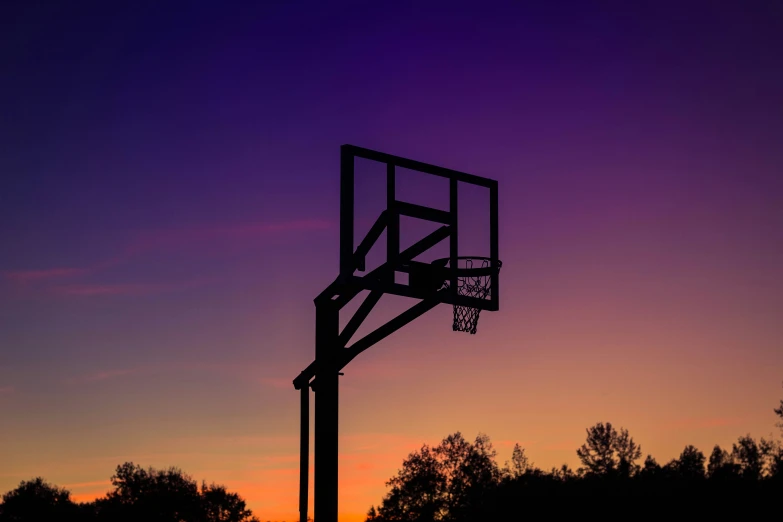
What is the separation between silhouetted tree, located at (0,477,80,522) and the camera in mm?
78688

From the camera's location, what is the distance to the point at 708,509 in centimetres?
4041

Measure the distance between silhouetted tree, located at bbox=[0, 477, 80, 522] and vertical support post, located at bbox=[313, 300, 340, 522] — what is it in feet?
209

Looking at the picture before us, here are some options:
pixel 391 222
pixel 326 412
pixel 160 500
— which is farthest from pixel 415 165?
pixel 160 500

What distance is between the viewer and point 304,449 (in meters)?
20.6

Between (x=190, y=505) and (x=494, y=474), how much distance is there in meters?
25.1

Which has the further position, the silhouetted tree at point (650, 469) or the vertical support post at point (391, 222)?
the silhouetted tree at point (650, 469)

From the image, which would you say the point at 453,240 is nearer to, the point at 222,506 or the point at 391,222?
the point at 391,222

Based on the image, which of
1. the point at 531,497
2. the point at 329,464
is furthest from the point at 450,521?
the point at 329,464

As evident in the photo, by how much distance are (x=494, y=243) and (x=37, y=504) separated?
68.6m

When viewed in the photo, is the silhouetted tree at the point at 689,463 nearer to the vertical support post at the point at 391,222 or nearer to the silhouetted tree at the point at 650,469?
the silhouetted tree at the point at 650,469

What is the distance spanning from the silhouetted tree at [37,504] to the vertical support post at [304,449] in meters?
62.5

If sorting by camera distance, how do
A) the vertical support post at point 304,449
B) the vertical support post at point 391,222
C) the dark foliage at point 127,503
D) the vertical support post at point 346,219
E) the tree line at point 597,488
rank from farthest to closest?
the dark foliage at point 127,503 → the tree line at point 597,488 → the vertical support post at point 304,449 → the vertical support post at point 391,222 → the vertical support post at point 346,219

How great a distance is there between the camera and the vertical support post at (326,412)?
63.4 ft

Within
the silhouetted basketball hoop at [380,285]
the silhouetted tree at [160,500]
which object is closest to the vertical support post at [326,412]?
the silhouetted basketball hoop at [380,285]
